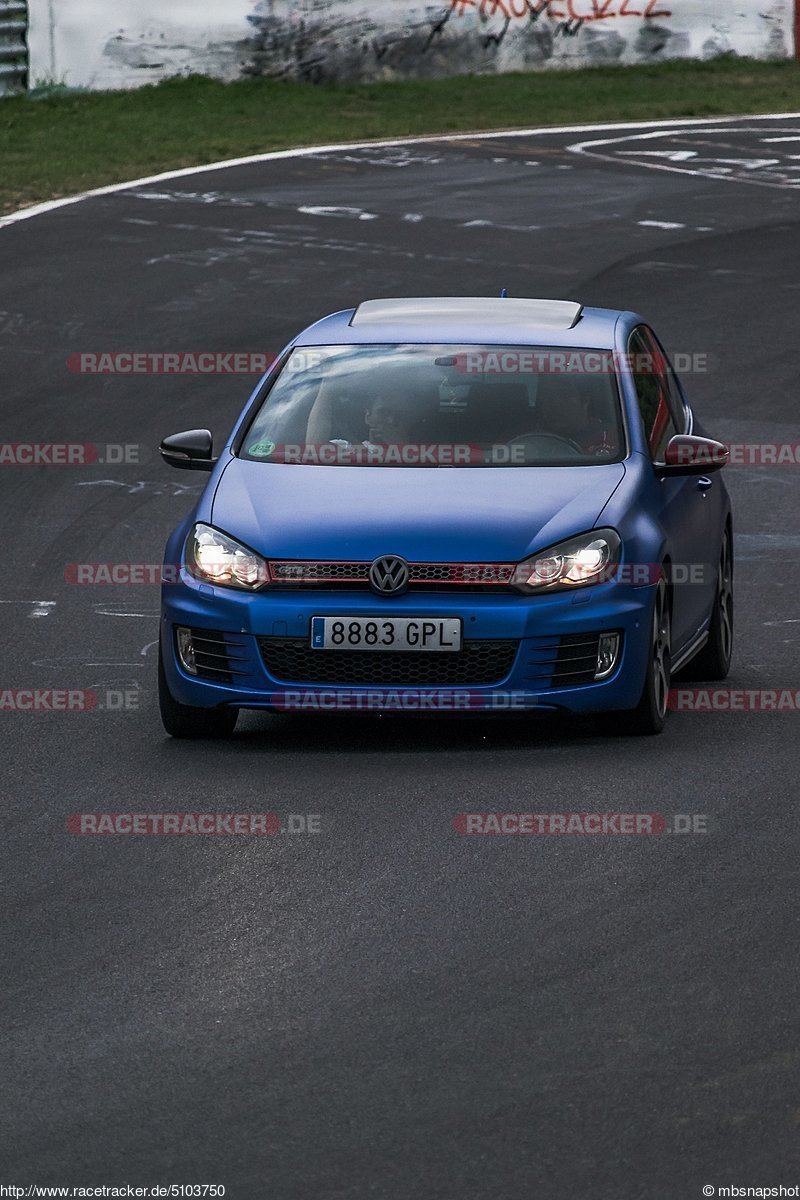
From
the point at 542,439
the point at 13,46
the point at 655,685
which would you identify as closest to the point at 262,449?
the point at 542,439

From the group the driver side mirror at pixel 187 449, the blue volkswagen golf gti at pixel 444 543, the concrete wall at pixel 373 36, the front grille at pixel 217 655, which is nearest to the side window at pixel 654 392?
the blue volkswagen golf gti at pixel 444 543

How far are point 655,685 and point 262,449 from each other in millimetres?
1944

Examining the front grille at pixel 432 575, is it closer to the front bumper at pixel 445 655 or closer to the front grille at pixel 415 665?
the front bumper at pixel 445 655

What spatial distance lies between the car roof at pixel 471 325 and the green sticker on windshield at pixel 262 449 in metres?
0.76

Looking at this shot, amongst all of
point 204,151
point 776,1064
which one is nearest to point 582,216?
point 204,151

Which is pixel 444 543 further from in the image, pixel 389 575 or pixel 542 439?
pixel 542 439

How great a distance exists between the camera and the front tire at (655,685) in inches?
350

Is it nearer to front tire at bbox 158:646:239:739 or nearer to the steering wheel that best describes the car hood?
the steering wheel

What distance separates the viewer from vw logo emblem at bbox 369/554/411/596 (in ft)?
28.1

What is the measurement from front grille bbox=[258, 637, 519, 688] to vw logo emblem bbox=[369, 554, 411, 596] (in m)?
0.23

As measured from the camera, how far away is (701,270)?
22.4 meters

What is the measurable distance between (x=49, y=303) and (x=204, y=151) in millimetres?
10346

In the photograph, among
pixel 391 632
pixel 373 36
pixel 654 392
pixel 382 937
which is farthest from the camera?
pixel 373 36

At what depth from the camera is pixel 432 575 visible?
859cm
